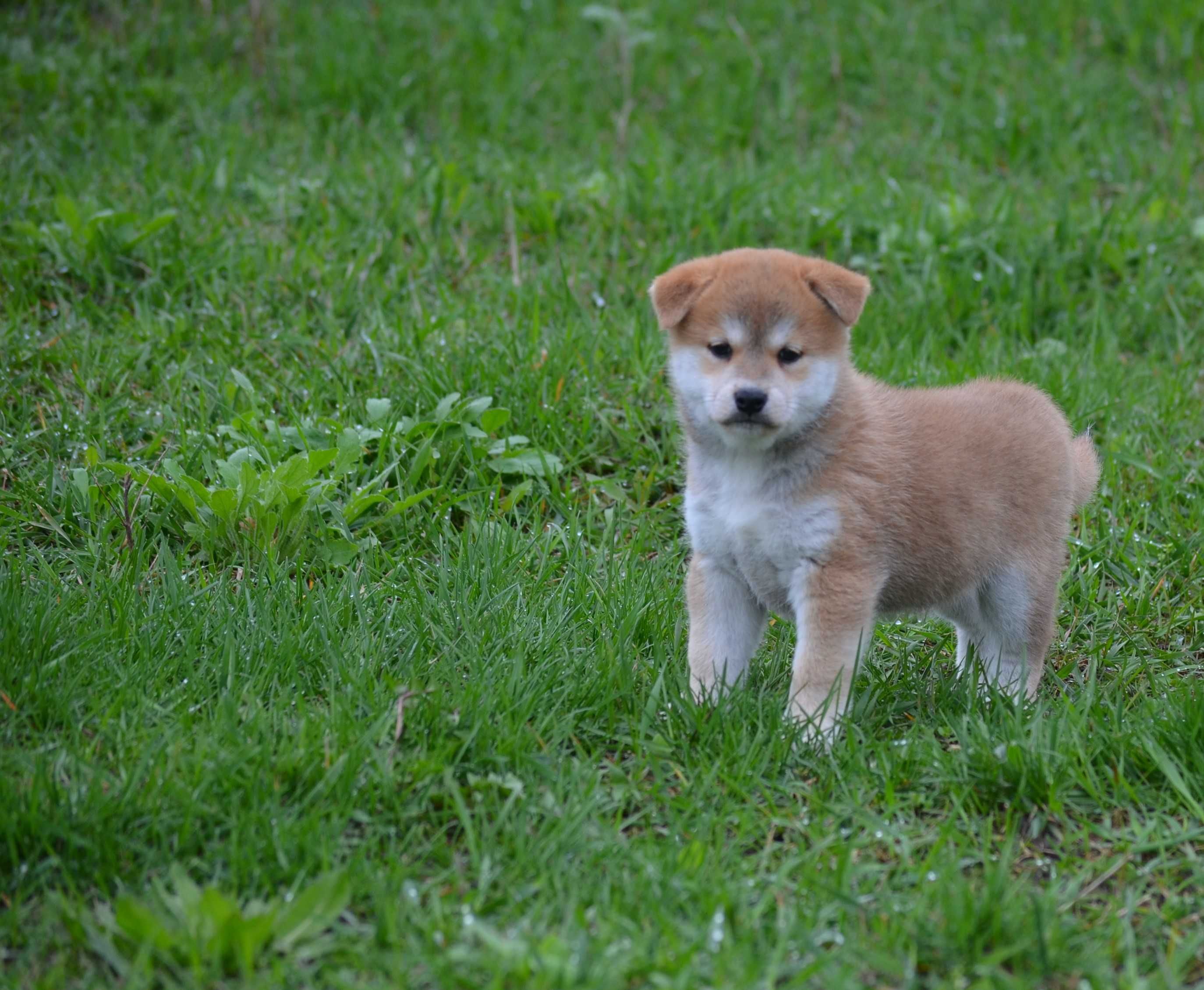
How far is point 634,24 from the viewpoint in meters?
9.98

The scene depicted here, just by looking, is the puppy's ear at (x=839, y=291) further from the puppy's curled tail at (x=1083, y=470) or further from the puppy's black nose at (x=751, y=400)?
the puppy's curled tail at (x=1083, y=470)

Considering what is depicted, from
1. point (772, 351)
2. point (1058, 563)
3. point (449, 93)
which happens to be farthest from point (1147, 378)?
point (449, 93)

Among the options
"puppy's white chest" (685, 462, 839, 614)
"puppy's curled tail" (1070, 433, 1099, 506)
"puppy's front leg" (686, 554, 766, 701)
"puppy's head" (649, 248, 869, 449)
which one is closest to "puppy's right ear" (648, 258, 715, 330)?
"puppy's head" (649, 248, 869, 449)

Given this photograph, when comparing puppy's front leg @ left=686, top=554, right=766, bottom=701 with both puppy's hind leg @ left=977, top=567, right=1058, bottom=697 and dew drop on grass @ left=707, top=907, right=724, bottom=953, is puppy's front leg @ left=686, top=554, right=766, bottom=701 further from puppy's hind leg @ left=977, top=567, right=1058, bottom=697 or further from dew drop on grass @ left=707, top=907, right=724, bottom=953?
dew drop on grass @ left=707, top=907, right=724, bottom=953

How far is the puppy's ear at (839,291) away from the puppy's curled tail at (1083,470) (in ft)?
3.89

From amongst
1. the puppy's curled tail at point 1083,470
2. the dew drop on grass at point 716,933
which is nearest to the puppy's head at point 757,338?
the puppy's curled tail at point 1083,470

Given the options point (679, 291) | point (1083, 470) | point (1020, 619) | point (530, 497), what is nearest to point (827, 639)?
point (1020, 619)

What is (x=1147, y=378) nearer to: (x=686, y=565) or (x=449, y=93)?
(x=686, y=565)

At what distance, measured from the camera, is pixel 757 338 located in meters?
4.09

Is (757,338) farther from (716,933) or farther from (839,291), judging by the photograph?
(716,933)

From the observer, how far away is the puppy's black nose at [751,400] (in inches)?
156

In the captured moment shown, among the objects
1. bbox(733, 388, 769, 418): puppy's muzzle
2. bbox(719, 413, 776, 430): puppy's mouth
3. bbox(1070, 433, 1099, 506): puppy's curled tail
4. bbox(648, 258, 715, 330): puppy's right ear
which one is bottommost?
bbox(1070, 433, 1099, 506): puppy's curled tail

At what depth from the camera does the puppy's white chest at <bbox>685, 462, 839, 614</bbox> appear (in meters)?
4.08

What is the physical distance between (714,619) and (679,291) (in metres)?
1.09
